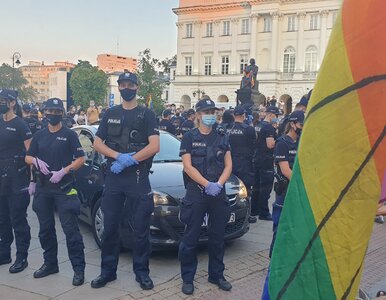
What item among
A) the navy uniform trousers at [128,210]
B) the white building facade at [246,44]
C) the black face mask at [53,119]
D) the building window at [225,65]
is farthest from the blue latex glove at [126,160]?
the building window at [225,65]

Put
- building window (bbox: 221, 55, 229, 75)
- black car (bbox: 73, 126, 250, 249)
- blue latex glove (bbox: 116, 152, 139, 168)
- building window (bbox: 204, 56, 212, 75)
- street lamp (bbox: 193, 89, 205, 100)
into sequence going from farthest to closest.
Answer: building window (bbox: 204, 56, 212, 75), street lamp (bbox: 193, 89, 205, 100), building window (bbox: 221, 55, 229, 75), black car (bbox: 73, 126, 250, 249), blue latex glove (bbox: 116, 152, 139, 168)

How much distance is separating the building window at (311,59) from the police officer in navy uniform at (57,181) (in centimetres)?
5669

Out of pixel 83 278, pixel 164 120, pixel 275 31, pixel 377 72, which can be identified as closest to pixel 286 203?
pixel 377 72

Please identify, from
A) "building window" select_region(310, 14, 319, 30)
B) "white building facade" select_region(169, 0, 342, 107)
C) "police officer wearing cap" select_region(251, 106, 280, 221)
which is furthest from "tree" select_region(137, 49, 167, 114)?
"police officer wearing cap" select_region(251, 106, 280, 221)

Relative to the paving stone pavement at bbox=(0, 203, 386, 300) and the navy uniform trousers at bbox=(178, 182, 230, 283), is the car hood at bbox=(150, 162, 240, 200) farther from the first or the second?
the paving stone pavement at bbox=(0, 203, 386, 300)

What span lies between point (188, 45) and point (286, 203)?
222 ft

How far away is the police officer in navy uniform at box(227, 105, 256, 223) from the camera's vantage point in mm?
7328

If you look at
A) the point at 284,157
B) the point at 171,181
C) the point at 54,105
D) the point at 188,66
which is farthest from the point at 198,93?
the point at 284,157

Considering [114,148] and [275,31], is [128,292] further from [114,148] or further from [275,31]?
[275,31]

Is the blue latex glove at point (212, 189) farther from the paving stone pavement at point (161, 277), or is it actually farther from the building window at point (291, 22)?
the building window at point (291, 22)

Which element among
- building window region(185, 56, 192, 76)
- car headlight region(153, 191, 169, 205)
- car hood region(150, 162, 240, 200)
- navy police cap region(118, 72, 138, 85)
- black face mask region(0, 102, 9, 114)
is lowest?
car headlight region(153, 191, 169, 205)

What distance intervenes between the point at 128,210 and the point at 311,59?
57815mm

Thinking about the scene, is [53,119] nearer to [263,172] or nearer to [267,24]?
[263,172]

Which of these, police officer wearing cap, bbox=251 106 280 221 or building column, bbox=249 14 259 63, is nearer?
police officer wearing cap, bbox=251 106 280 221
